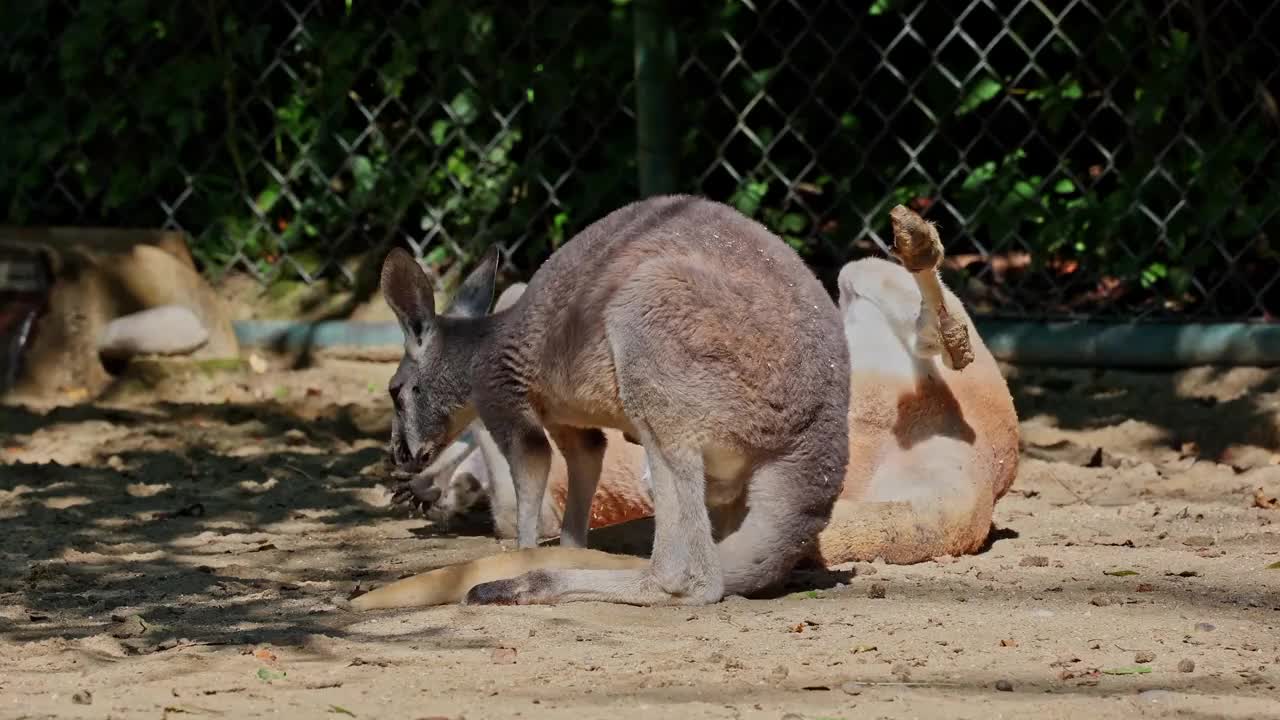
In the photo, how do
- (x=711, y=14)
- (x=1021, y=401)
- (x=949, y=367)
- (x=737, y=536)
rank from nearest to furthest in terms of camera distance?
(x=737, y=536) → (x=949, y=367) → (x=1021, y=401) → (x=711, y=14)

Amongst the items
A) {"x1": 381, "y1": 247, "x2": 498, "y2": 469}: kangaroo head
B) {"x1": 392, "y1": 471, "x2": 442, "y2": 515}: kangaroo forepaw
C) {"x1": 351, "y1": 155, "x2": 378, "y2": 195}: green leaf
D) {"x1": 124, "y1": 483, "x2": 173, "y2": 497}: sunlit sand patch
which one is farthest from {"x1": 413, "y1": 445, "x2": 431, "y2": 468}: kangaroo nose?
{"x1": 351, "y1": 155, "x2": 378, "y2": 195}: green leaf

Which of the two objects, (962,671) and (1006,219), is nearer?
(962,671)

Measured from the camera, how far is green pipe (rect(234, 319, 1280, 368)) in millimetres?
6191

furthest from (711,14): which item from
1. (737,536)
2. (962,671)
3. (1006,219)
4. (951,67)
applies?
(962,671)

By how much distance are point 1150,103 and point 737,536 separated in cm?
311

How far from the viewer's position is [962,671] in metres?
3.29

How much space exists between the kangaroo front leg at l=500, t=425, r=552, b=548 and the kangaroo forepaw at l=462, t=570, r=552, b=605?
0.46m

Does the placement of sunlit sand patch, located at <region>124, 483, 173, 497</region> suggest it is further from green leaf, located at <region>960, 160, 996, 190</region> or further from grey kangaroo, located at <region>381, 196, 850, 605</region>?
green leaf, located at <region>960, 160, 996, 190</region>

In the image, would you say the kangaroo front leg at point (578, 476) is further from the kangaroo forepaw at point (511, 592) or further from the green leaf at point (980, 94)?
the green leaf at point (980, 94)

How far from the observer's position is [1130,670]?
10.7ft

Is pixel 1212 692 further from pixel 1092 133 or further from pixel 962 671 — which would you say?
pixel 1092 133

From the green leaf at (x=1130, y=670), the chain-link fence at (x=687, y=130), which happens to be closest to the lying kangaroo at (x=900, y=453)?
the green leaf at (x=1130, y=670)

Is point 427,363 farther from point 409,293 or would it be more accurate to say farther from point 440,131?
point 440,131

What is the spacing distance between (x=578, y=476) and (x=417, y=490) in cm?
69
